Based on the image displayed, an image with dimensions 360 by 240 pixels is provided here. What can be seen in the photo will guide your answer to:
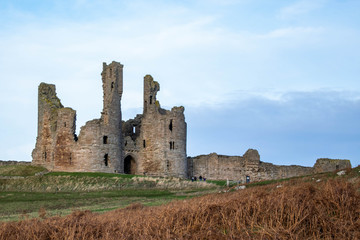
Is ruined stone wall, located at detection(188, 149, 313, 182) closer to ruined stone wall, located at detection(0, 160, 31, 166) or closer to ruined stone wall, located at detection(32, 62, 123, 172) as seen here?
ruined stone wall, located at detection(32, 62, 123, 172)

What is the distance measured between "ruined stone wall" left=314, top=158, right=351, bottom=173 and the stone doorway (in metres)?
22.7

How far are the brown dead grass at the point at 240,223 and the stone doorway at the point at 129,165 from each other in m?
44.0

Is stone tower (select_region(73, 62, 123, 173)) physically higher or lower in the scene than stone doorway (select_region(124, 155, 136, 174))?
higher

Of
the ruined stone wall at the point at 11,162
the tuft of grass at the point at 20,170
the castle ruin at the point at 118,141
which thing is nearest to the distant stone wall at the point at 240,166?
the castle ruin at the point at 118,141

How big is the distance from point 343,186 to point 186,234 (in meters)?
5.04

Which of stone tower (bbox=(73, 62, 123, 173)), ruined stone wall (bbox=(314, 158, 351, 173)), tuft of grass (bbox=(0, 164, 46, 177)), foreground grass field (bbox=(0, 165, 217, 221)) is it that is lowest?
foreground grass field (bbox=(0, 165, 217, 221))

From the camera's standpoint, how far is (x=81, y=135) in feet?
169

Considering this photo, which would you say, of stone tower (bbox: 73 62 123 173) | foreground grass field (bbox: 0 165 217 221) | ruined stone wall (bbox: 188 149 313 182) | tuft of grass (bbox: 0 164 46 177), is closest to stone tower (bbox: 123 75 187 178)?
stone tower (bbox: 73 62 123 173)

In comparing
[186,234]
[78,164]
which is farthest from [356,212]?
[78,164]

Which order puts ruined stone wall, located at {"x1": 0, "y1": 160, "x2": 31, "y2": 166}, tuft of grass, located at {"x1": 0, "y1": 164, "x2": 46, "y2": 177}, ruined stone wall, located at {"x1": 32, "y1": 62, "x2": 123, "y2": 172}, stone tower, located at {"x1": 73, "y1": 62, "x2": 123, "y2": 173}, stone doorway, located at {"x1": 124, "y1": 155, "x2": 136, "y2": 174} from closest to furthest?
tuft of grass, located at {"x1": 0, "y1": 164, "x2": 46, "y2": 177} < ruined stone wall, located at {"x1": 32, "y1": 62, "x2": 123, "y2": 172} < stone tower, located at {"x1": 73, "y1": 62, "x2": 123, "y2": 173} < ruined stone wall, located at {"x1": 0, "y1": 160, "x2": 31, "y2": 166} < stone doorway, located at {"x1": 124, "y1": 155, "x2": 136, "y2": 174}

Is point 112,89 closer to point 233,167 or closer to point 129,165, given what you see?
point 129,165

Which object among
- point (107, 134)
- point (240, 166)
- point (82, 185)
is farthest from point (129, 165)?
point (240, 166)

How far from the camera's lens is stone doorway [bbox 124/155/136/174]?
57069mm

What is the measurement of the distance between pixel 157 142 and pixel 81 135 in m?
8.42
